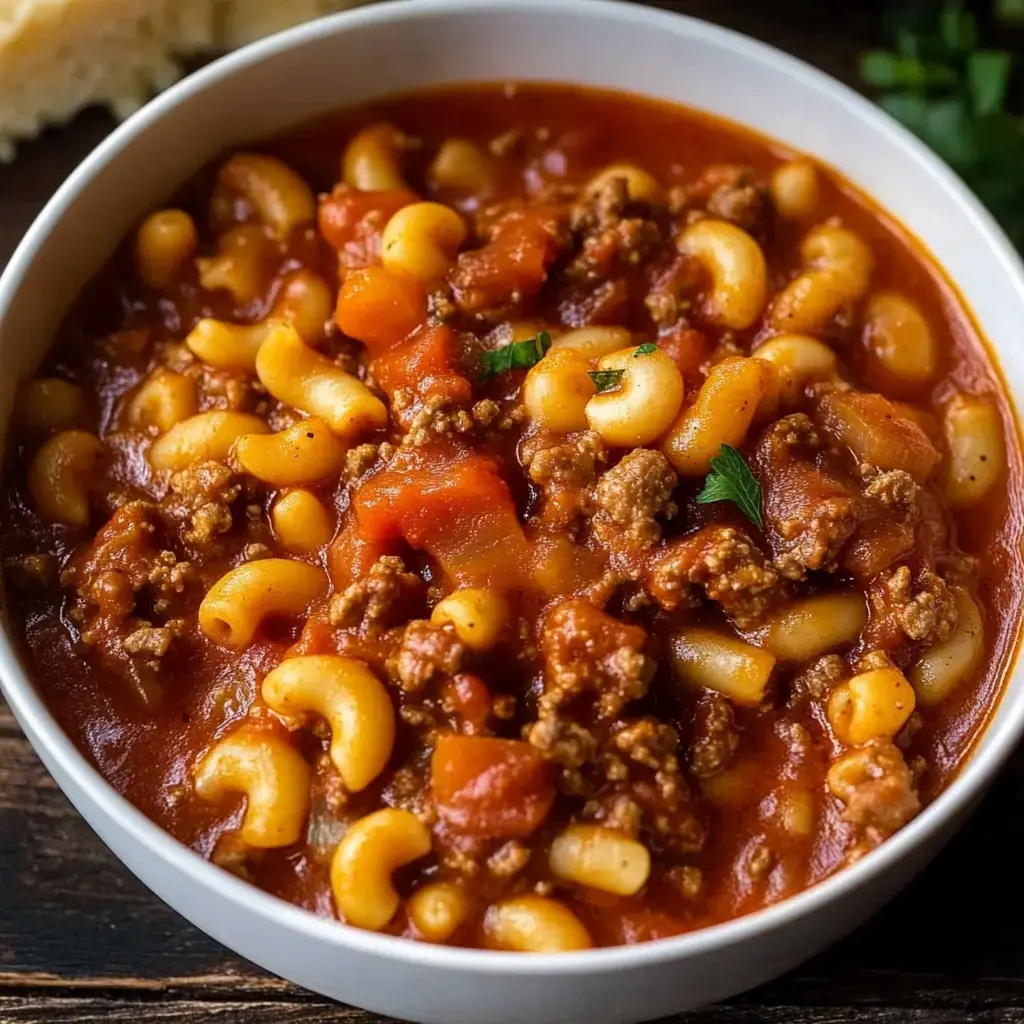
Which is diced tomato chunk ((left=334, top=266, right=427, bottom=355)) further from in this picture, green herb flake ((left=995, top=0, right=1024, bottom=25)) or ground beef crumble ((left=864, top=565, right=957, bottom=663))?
green herb flake ((left=995, top=0, right=1024, bottom=25))

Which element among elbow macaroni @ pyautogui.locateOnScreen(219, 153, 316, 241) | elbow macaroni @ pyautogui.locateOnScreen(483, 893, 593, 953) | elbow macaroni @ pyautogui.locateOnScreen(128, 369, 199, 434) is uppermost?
elbow macaroni @ pyautogui.locateOnScreen(219, 153, 316, 241)

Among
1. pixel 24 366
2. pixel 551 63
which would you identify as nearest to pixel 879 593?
pixel 551 63

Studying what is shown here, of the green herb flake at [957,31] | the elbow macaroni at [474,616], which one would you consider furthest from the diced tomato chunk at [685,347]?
the green herb flake at [957,31]

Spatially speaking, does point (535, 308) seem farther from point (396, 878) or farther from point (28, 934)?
point (28, 934)

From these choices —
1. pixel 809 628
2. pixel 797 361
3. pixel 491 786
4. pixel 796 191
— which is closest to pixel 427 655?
A: pixel 491 786

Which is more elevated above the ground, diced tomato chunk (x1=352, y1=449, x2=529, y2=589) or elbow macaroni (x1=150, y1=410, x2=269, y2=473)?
elbow macaroni (x1=150, y1=410, x2=269, y2=473)

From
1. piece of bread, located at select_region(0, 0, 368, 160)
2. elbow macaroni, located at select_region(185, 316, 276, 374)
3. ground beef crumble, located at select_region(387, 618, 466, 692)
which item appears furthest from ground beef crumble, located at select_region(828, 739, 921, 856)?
piece of bread, located at select_region(0, 0, 368, 160)

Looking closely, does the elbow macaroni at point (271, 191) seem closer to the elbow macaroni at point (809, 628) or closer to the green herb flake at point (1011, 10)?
the elbow macaroni at point (809, 628)
